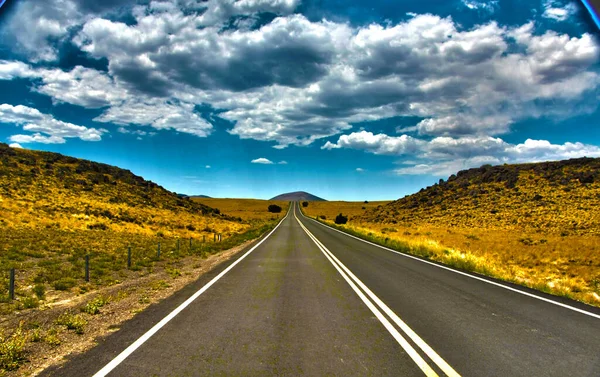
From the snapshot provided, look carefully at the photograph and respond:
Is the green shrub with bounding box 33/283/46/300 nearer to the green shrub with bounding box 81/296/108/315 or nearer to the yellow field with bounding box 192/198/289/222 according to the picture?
the green shrub with bounding box 81/296/108/315

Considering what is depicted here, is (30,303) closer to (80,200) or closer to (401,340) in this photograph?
(401,340)

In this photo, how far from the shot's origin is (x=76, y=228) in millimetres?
26328

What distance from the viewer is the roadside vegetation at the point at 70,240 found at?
23.1 ft

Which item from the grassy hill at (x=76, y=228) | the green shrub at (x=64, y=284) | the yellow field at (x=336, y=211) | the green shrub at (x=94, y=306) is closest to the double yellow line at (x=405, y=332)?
the green shrub at (x=94, y=306)

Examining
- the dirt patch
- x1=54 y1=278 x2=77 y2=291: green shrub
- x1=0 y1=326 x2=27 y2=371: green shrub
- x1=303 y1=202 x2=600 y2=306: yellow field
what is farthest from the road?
x1=54 y1=278 x2=77 y2=291: green shrub

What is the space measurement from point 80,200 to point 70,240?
72.1 feet

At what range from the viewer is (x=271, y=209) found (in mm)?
124188

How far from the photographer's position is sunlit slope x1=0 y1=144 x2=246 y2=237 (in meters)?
28.6

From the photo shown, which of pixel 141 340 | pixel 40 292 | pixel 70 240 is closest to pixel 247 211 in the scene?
pixel 70 240

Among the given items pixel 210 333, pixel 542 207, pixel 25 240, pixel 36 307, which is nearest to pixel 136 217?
pixel 25 240

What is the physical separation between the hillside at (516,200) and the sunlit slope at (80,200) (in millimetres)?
33703

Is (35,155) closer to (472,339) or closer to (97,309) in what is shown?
(97,309)

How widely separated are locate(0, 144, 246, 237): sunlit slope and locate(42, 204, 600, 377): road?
2325 cm

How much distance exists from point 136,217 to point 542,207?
5148cm
